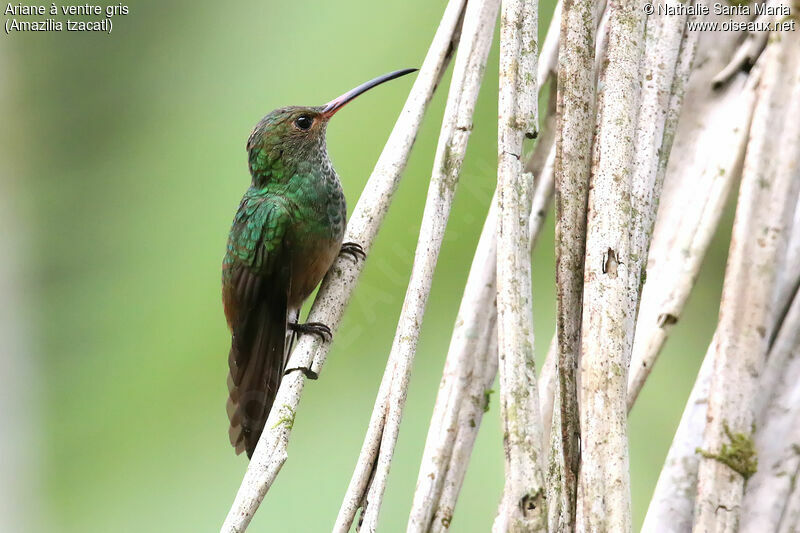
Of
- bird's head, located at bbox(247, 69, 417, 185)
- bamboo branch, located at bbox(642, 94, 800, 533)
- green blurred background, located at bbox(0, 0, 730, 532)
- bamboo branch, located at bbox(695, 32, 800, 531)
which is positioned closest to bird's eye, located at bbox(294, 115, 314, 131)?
bird's head, located at bbox(247, 69, 417, 185)

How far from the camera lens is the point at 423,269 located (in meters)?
1.60

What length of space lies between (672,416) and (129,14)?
7.59ft

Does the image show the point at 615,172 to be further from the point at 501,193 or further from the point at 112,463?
the point at 112,463

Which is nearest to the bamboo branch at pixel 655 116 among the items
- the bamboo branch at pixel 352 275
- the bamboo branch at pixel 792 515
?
the bamboo branch at pixel 792 515

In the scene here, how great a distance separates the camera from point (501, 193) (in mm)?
1374

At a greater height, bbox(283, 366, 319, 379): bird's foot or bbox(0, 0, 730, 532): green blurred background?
bbox(0, 0, 730, 532): green blurred background

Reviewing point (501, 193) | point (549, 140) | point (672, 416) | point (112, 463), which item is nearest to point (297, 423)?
A: point (112, 463)

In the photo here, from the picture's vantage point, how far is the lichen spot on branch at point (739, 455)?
1.14 meters

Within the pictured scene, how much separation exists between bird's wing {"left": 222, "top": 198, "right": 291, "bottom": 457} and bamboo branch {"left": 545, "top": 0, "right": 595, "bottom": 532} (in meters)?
1.33

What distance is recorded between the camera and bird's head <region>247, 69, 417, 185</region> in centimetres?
291

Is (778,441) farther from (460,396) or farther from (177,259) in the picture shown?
(177,259)

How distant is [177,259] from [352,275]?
0.93 m

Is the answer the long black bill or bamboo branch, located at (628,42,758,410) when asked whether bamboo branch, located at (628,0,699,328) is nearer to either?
bamboo branch, located at (628,42,758,410)

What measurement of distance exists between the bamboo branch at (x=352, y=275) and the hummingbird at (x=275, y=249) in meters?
0.14
